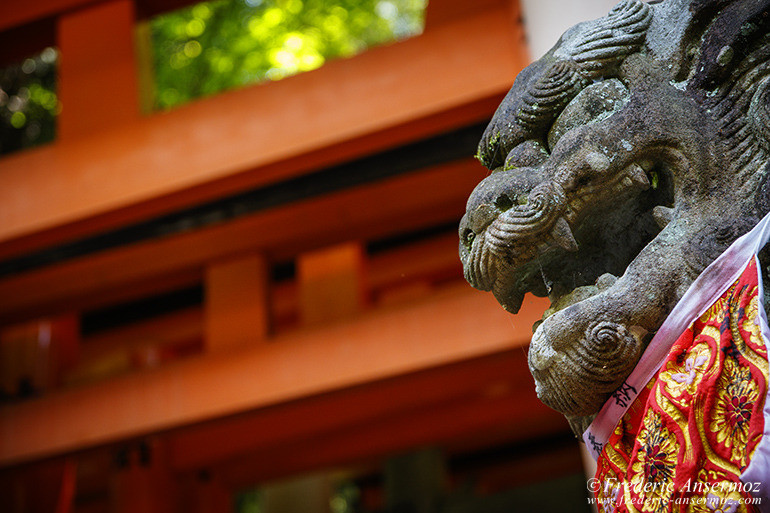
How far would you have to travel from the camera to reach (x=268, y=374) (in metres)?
4.64

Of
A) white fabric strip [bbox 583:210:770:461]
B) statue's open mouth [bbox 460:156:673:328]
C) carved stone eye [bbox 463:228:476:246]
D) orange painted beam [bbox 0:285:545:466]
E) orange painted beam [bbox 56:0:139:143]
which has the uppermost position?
orange painted beam [bbox 56:0:139:143]

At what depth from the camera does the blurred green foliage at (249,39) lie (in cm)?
816

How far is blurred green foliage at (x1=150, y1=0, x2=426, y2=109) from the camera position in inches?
321

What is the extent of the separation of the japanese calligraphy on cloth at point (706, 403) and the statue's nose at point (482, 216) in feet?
1.14

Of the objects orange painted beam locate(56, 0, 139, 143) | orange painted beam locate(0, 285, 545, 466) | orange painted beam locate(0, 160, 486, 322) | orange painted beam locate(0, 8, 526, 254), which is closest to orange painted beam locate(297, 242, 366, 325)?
orange painted beam locate(0, 160, 486, 322)

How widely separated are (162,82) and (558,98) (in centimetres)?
761

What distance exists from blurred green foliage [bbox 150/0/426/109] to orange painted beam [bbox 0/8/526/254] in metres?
3.48

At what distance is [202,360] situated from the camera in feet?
15.9

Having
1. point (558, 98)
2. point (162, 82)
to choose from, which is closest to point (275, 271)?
point (162, 82)

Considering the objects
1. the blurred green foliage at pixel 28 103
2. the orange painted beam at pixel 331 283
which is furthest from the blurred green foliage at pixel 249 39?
the orange painted beam at pixel 331 283

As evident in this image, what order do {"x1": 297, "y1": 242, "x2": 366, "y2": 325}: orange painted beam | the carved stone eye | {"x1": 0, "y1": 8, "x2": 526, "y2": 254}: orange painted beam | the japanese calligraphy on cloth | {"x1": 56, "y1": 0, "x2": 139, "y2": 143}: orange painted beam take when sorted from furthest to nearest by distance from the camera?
{"x1": 297, "y1": 242, "x2": 366, "y2": 325}: orange painted beam
{"x1": 56, "y1": 0, "x2": 139, "y2": 143}: orange painted beam
{"x1": 0, "y1": 8, "x2": 526, "y2": 254}: orange painted beam
the carved stone eye
the japanese calligraphy on cloth

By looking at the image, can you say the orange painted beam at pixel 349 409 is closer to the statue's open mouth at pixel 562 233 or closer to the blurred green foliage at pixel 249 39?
the statue's open mouth at pixel 562 233

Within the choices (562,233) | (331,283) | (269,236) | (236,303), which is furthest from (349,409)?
(562,233)

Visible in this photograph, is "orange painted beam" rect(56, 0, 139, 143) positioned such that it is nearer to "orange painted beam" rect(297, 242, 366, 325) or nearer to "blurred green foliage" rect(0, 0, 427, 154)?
"orange painted beam" rect(297, 242, 366, 325)
